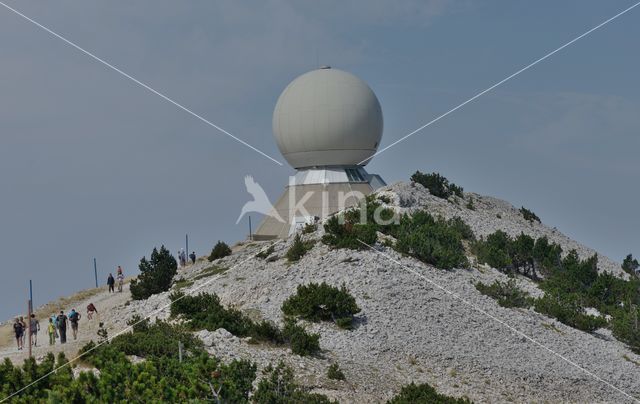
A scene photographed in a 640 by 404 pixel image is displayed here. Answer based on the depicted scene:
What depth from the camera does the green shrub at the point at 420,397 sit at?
18.1 m

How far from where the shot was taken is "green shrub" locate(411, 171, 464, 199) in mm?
46094

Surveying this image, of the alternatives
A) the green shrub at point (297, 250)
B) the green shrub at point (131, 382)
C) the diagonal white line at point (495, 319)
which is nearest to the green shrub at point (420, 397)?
the green shrub at point (131, 382)

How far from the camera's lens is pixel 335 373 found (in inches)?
792

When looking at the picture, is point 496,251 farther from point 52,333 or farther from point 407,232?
point 52,333

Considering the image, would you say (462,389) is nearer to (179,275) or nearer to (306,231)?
(306,231)

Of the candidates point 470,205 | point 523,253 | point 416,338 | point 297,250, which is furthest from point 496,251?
point 416,338

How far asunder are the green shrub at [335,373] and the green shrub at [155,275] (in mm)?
14822

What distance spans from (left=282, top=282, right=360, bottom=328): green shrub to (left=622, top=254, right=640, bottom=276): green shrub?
2489 centimetres

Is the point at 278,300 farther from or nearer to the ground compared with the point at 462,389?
farther from the ground

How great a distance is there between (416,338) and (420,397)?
5.48 meters

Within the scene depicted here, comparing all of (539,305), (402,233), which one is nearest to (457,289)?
(539,305)

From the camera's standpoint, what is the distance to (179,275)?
1522 inches

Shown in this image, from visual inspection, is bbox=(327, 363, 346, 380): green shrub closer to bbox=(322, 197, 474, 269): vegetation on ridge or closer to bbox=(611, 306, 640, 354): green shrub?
bbox=(322, 197, 474, 269): vegetation on ridge

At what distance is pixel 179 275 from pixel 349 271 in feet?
41.9
